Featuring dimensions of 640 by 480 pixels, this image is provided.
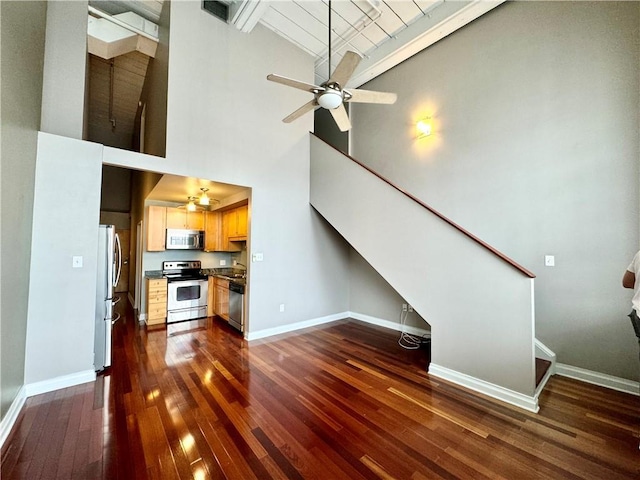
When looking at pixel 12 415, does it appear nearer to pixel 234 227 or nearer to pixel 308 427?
Result: pixel 308 427

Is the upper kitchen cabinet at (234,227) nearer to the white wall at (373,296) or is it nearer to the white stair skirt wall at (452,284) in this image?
the white wall at (373,296)

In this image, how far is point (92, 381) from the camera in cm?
272

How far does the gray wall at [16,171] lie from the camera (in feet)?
6.19

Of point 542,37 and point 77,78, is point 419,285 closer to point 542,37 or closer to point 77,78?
point 542,37

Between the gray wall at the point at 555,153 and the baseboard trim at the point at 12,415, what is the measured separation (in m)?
4.87

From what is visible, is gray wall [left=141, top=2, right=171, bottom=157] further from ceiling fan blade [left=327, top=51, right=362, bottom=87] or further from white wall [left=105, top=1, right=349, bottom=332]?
ceiling fan blade [left=327, top=51, right=362, bottom=87]

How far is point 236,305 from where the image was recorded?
438 cm

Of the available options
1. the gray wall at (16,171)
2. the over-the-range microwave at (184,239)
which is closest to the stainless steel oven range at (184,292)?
the over-the-range microwave at (184,239)

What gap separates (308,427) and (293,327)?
2.42 m

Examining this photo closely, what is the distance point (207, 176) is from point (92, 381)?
265 cm

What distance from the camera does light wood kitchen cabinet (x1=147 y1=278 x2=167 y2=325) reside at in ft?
15.5

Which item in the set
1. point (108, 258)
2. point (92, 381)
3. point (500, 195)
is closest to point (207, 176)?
point (108, 258)

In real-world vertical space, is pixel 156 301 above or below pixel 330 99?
below

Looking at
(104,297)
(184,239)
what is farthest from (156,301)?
(104,297)
